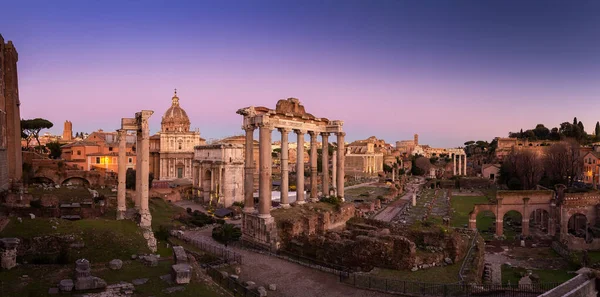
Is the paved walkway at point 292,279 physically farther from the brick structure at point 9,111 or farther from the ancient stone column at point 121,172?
the brick structure at point 9,111

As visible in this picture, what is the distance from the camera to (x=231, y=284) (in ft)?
51.0

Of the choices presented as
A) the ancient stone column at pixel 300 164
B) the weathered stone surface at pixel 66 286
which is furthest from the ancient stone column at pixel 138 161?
the weathered stone surface at pixel 66 286

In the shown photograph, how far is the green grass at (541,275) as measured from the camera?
20.2 metres

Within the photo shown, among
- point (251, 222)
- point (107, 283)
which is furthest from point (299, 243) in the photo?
point (107, 283)

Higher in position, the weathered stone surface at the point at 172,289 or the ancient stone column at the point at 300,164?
the ancient stone column at the point at 300,164

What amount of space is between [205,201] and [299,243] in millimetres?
29698

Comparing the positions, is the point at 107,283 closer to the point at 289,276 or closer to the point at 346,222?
the point at 289,276

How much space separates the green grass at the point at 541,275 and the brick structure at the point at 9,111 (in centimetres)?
3356

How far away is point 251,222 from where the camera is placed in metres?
22.8

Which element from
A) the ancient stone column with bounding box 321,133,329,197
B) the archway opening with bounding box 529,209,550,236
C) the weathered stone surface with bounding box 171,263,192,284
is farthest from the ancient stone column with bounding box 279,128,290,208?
the archway opening with bounding box 529,209,550,236

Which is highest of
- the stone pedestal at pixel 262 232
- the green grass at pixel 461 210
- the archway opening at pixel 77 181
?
the archway opening at pixel 77 181

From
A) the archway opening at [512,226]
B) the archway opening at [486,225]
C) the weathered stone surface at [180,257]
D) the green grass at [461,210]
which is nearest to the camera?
the weathered stone surface at [180,257]

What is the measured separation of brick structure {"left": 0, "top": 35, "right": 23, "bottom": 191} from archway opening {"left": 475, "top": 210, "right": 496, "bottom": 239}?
37378 mm

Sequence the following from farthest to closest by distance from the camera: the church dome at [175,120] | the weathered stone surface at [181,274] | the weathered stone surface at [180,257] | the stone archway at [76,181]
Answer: the church dome at [175,120] → the stone archway at [76,181] → the weathered stone surface at [180,257] → the weathered stone surface at [181,274]
